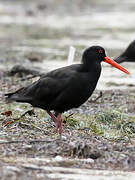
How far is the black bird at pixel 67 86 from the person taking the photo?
600 cm

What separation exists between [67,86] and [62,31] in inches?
641

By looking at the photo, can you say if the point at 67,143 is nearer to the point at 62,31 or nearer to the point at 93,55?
the point at 93,55

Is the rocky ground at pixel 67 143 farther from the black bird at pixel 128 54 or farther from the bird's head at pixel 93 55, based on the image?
the black bird at pixel 128 54

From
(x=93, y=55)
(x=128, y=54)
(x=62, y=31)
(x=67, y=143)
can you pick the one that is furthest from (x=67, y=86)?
(x=62, y=31)

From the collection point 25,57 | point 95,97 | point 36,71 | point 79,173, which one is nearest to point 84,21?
point 25,57

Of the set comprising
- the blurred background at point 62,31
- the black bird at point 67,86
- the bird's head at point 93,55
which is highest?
the bird's head at point 93,55

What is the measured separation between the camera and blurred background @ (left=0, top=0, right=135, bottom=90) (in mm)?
14086

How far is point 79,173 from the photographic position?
4.68 m

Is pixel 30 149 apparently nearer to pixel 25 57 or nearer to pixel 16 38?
pixel 25 57

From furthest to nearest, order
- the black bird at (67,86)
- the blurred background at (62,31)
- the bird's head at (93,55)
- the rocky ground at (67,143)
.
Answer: the blurred background at (62,31) → the bird's head at (93,55) → the black bird at (67,86) → the rocky ground at (67,143)

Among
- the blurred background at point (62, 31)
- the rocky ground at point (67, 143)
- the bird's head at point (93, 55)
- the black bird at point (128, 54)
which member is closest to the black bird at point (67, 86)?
the bird's head at point (93, 55)

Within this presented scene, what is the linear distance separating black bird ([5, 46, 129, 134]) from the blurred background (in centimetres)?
449

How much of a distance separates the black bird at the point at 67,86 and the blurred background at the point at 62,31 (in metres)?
4.49

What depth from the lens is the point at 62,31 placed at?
22.1 meters
